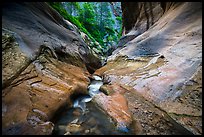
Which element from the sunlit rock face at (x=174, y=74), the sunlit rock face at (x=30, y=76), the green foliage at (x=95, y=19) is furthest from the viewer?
the green foliage at (x=95, y=19)

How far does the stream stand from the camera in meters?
2.54

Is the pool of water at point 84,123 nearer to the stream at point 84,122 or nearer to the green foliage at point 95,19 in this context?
the stream at point 84,122

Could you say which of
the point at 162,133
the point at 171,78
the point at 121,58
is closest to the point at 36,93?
the point at 162,133

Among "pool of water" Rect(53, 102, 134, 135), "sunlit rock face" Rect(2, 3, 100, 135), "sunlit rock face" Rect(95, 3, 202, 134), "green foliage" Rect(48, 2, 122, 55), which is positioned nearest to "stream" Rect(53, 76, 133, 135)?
"pool of water" Rect(53, 102, 134, 135)

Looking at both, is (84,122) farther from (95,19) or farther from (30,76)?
(95,19)

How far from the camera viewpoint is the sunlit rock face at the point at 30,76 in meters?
2.37

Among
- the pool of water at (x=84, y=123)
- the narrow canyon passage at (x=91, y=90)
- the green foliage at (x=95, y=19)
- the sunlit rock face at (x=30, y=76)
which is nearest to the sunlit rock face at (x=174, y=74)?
the narrow canyon passage at (x=91, y=90)

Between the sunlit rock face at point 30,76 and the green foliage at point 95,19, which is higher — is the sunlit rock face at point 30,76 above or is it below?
below

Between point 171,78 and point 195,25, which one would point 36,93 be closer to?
point 171,78

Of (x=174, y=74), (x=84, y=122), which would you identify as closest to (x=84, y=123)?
(x=84, y=122)

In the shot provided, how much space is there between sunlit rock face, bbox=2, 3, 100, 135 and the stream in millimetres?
200

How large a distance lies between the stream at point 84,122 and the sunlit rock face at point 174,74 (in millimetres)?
623

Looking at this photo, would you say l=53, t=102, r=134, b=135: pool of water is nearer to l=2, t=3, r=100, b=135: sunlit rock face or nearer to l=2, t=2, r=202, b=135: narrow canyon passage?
l=2, t=2, r=202, b=135: narrow canyon passage

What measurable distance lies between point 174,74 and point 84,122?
2499 millimetres
